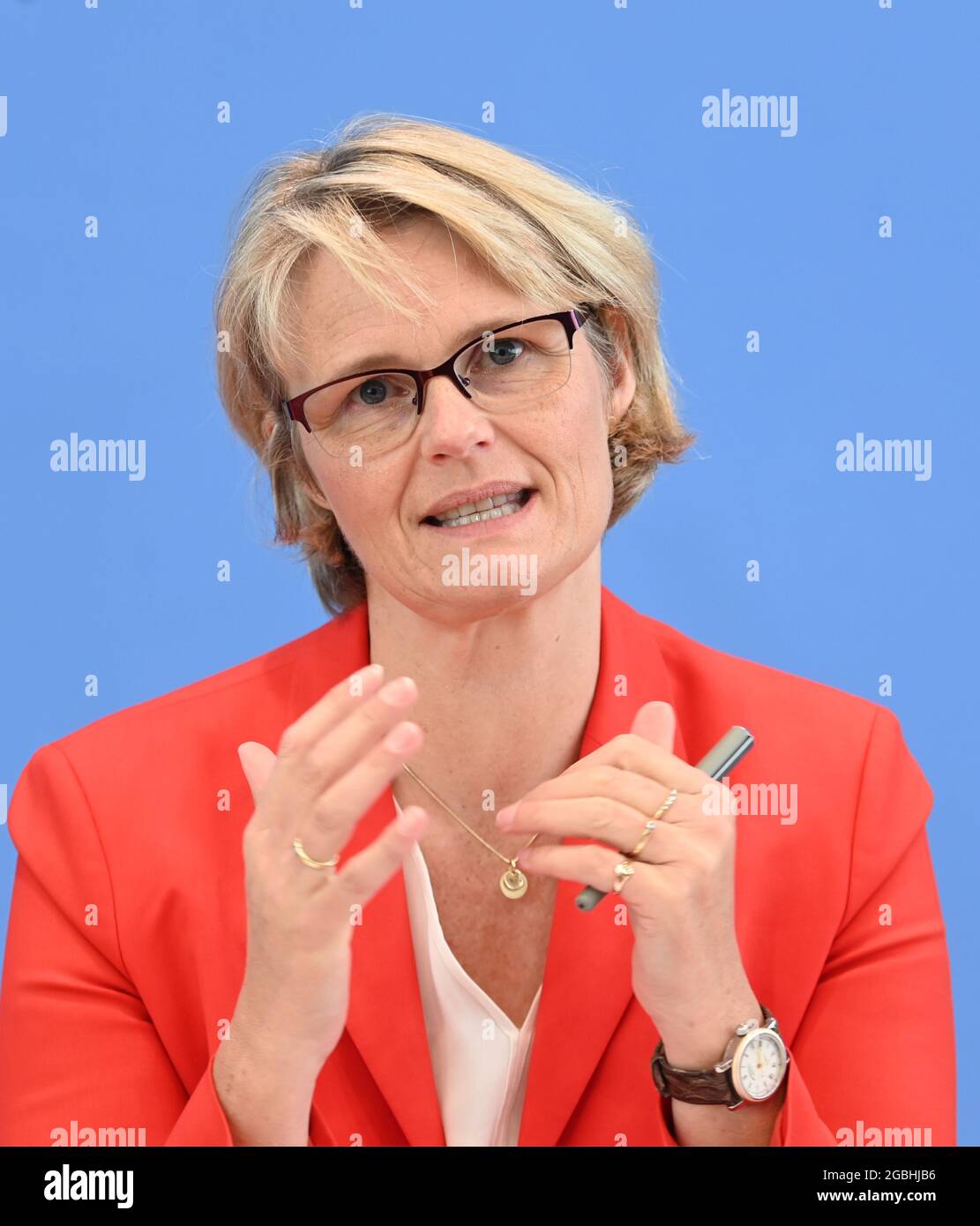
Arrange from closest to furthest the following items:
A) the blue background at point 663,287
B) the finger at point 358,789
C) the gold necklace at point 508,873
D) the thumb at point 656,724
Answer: the finger at point 358,789 → the thumb at point 656,724 → the gold necklace at point 508,873 → the blue background at point 663,287

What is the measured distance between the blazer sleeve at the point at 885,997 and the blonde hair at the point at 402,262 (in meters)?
0.48

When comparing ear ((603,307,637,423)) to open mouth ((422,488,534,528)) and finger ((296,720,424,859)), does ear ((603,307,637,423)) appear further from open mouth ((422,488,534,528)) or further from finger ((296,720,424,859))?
finger ((296,720,424,859))

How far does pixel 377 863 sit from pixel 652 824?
0.82 ft

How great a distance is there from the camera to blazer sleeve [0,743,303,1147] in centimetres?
170

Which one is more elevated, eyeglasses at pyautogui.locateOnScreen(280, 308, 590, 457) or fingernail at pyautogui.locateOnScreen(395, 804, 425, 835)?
eyeglasses at pyautogui.locateOnScreen(280, 308, 590, 457)

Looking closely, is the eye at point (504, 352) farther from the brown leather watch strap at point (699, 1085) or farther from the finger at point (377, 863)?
the brown leather watch strap at point (699, 1085)

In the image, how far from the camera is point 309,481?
1938 millimetres

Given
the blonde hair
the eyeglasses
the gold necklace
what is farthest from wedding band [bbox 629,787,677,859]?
the blonde hair

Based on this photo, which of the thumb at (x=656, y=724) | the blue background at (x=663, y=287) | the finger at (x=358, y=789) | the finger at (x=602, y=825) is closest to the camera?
the finger at (x=358, y=789)

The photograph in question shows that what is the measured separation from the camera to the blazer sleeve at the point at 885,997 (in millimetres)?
1717

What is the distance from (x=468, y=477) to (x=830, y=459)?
106cm

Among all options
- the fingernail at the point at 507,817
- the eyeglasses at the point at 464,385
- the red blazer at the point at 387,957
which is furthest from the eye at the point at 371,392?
the fingernail at the point at 507,817

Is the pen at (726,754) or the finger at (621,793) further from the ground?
the pen at (726,754)
